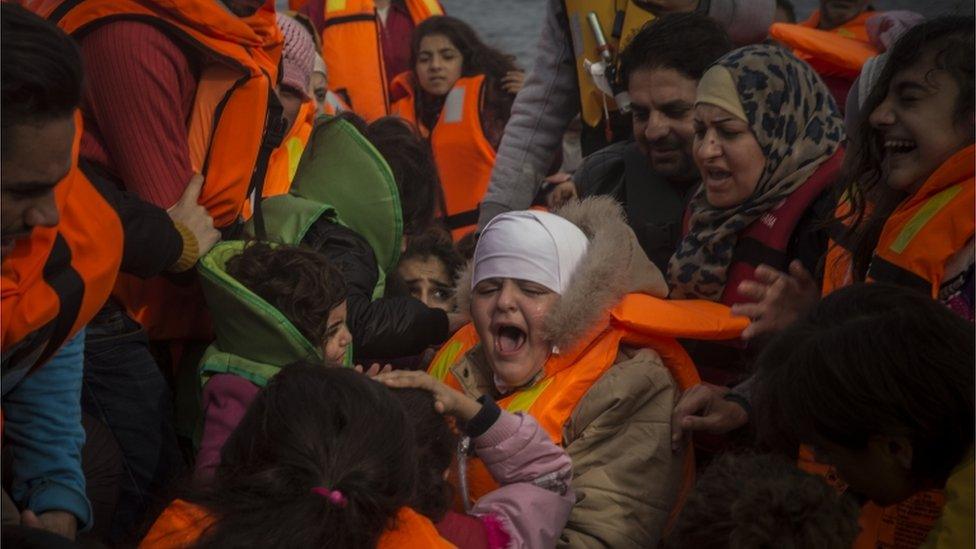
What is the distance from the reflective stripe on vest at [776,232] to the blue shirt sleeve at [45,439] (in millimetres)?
1583

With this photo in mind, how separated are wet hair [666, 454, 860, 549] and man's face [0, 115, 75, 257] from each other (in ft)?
4.05

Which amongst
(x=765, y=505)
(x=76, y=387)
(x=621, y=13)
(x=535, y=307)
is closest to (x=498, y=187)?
(x=621, y=13)

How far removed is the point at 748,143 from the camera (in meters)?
3.48

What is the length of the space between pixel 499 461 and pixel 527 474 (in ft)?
0.21

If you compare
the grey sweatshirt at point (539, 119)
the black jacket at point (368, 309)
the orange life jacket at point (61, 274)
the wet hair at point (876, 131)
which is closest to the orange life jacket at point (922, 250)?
the wet hair at point (876, 131)

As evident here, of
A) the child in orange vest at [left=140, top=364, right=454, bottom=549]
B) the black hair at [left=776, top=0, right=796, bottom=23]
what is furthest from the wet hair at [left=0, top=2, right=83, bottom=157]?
the black hair at [left=776, top=0, right=796, bottom=23]

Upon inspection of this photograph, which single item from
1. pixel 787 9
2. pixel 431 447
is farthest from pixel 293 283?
pixel 787 9

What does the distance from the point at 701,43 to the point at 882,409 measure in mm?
1779

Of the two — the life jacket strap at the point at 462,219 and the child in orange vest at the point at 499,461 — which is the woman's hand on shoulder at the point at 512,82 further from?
the child in orange vest at the point at 499,461

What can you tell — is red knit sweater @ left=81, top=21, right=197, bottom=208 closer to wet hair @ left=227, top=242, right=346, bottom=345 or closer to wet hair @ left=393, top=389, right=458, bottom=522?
wet hair @ left=227, top=242, right=346, bottom=345

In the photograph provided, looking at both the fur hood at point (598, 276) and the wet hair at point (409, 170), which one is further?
the wet hair at point (409, 170)

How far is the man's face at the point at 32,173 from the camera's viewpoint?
2.34m

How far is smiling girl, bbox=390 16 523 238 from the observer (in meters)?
6.48

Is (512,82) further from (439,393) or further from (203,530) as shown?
(203,530)
